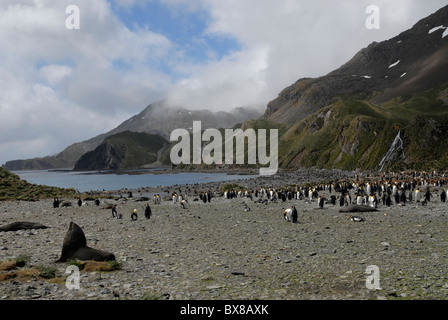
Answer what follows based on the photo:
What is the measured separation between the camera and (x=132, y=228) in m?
23.6

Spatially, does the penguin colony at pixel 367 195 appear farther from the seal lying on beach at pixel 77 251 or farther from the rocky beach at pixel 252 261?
the seal lying on beach at pixel 77 251

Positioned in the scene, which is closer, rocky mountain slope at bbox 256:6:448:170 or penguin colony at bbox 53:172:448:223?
penguin colony at bbox 53:172:448:223

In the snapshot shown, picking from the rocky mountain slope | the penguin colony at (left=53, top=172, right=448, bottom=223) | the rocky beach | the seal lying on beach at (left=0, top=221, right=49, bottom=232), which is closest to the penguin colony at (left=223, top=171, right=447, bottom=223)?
the penguin colony at (left=53, top=172, right=448, bottom=223)

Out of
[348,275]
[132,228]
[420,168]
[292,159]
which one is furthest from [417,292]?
[292,159]

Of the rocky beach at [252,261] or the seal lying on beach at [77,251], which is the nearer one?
the rocky beach at [252,261]

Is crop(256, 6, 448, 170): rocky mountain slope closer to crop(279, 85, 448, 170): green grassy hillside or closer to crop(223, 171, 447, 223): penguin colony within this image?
crop(279, 85, 448, 170): green grassy hillside

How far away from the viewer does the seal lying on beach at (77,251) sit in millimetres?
13055

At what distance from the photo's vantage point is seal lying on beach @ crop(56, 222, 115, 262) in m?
13.1

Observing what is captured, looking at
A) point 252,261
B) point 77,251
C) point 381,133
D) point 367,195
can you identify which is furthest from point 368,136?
point 77,251

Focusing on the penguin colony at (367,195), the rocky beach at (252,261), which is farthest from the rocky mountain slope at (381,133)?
the rocky beach at (252,261)

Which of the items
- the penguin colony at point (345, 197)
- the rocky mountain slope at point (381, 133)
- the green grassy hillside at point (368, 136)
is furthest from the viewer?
the rocky mountain slope at point (381, 133)

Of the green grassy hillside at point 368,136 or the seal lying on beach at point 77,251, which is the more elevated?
the green grassy hillside at point 368,136
